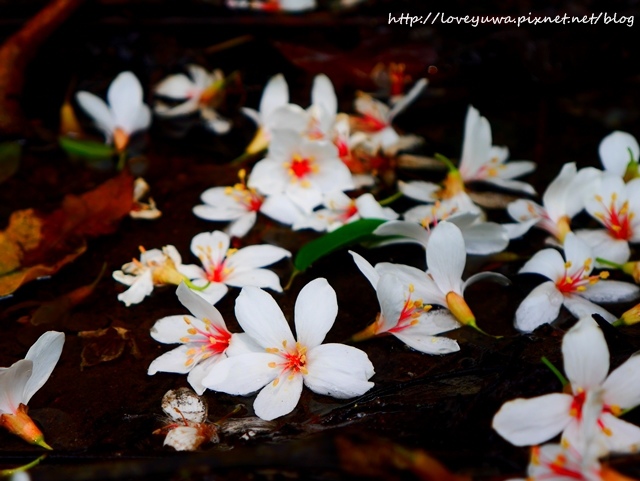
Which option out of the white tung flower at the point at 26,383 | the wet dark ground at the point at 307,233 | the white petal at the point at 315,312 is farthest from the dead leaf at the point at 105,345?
the white petal at the point at 315,312

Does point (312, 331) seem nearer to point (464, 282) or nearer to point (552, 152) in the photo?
point (464, 282)

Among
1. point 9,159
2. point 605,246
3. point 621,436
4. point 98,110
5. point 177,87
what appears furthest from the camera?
point 177,87

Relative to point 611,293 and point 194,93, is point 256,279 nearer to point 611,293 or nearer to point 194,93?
point 611,293

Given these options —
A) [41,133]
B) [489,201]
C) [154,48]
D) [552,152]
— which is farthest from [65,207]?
[552,152]

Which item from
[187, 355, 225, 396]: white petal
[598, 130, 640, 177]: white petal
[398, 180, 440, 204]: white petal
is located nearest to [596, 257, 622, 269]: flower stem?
[598, 130, 640, 177]: white petal

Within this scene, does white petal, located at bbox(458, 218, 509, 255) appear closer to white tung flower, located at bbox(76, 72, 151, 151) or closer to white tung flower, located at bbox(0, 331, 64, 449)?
white tung flower, located at bbox(0, 331, 64, 449)

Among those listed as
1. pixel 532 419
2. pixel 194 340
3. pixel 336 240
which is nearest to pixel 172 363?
pixel 194 340
